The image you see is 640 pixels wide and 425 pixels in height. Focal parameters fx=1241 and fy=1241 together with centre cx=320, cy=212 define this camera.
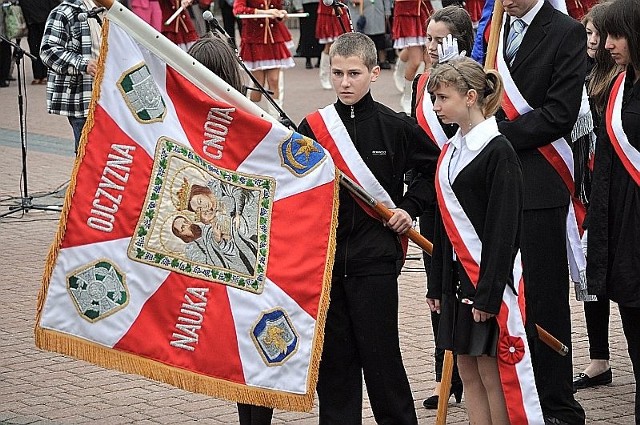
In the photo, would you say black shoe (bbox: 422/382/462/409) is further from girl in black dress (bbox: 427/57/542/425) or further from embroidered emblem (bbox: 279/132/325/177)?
embroidered emblem (bbox: 279/132/325/177)

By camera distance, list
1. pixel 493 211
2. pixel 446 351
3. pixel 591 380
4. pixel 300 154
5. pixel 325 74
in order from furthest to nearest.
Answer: pixel 325 74 → pixel 591 380 → pixel 446 351 → pixel 300 154 → pixel 493 211

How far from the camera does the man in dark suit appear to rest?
5.27 m

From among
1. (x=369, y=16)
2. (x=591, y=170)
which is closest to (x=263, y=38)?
(x=369, y=16)

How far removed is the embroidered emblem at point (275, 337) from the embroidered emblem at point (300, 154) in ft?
1.86

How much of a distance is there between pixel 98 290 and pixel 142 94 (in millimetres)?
772

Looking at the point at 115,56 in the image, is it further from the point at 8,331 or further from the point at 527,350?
the point at 8,331

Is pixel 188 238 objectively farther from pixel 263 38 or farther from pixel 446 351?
pixel 263 38

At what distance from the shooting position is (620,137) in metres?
5.28

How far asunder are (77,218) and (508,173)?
162 cm

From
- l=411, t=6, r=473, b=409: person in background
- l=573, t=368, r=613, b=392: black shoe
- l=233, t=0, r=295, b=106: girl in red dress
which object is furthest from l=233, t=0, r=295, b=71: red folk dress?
l=573, t=368, r=613, b=392: black shoe

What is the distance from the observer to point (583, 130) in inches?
220

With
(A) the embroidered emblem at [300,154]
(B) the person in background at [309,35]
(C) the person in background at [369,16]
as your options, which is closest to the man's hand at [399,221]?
(A) the embroidered emblem at [300,154]

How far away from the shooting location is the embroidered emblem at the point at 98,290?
15.0ft

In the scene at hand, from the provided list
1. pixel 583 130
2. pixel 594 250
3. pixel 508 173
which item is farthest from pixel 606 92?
pixel 508 173
